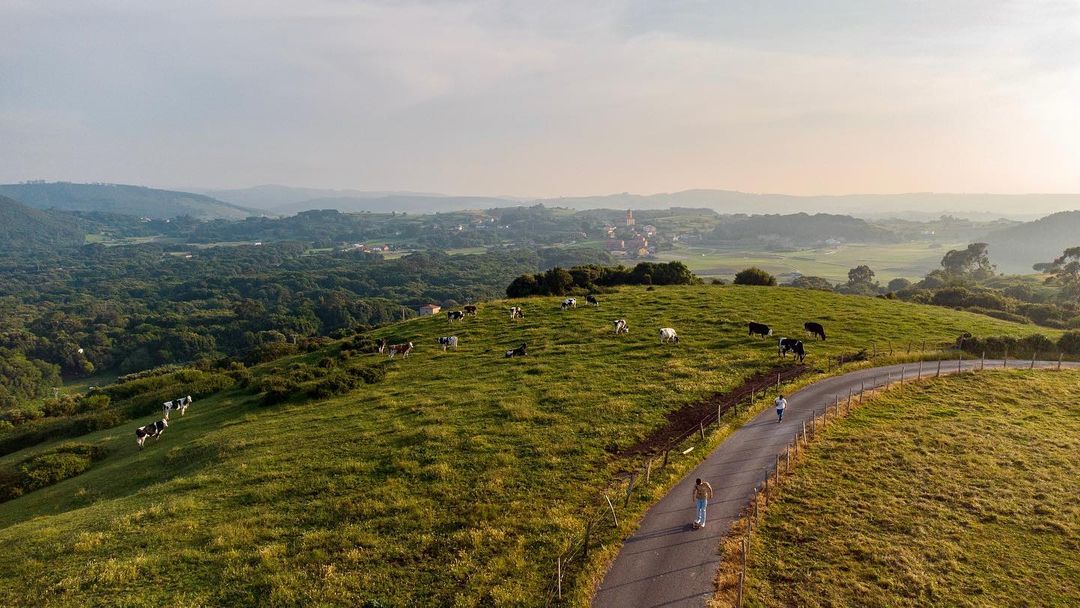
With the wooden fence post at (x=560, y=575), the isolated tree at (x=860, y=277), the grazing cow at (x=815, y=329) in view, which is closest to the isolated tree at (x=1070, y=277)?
the isolated tree at (x=860, y=277)

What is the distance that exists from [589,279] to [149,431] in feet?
173

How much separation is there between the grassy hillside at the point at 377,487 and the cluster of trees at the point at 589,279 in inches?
1023

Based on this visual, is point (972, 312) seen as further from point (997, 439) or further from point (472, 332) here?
point (472, 332)

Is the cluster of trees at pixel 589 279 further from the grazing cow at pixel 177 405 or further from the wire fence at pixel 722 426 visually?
the grazing cow at pixel 177 405

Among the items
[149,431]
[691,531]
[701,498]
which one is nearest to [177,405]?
[149,431]

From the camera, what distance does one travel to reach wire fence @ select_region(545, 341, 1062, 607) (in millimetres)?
15039

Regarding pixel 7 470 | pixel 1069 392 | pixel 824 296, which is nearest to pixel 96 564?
pixel 7 470

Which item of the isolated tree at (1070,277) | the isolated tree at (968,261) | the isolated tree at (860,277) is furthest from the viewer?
the isolated tree at (968,261)

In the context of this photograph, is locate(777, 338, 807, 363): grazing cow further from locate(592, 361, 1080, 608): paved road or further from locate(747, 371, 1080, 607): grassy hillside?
locate(592, 361, 1080, 608): paved road

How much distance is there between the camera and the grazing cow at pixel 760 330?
42094mm

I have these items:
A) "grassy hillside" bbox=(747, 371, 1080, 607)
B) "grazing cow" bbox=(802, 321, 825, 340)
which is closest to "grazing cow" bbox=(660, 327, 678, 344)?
"grazing cow" bbox=(802, 321, 825, 340)

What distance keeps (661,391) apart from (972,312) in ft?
182

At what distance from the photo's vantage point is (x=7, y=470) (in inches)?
1096

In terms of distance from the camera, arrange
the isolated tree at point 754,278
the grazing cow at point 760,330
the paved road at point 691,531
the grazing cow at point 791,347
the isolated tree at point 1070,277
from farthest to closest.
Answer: the isolated tree at point 1070,277 < the isolated tree at point 754,278 < the grazing cow at point 760,330 < the grazing cow at point 791,347 < the paved road at point 691,531
